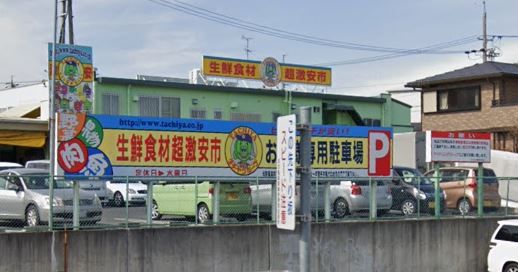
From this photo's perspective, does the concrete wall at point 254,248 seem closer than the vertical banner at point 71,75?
Yes

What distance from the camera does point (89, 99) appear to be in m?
28.9

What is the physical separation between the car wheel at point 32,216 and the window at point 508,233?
1135 centimetres

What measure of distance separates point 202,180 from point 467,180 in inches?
359

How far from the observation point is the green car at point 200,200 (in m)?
15.9

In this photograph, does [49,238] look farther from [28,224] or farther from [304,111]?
[304,111]

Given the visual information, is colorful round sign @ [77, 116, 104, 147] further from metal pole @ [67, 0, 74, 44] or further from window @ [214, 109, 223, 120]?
window @ [214, 109, 223, 120]

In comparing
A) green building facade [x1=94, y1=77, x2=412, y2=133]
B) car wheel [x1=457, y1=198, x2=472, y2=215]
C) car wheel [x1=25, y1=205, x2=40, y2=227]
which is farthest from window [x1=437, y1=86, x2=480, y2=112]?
car wheel [x1=25, y1=205, x2=40, y2=227]

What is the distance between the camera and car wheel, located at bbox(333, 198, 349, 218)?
63.9ft

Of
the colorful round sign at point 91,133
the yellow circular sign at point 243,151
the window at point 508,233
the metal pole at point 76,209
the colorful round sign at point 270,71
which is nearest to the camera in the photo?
the metal pole at point 76,209

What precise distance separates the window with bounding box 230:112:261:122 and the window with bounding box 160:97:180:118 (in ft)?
10.5

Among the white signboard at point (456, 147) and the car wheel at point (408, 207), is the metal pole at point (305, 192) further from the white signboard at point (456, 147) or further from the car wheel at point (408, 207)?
the white signboard at point (456, 147)

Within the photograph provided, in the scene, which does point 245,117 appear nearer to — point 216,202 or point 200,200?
point 200,200

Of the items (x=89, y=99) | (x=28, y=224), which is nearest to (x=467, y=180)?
(x=28, y=224)

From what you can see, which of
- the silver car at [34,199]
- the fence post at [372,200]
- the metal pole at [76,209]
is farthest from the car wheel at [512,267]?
the metal pole at [76,209]
